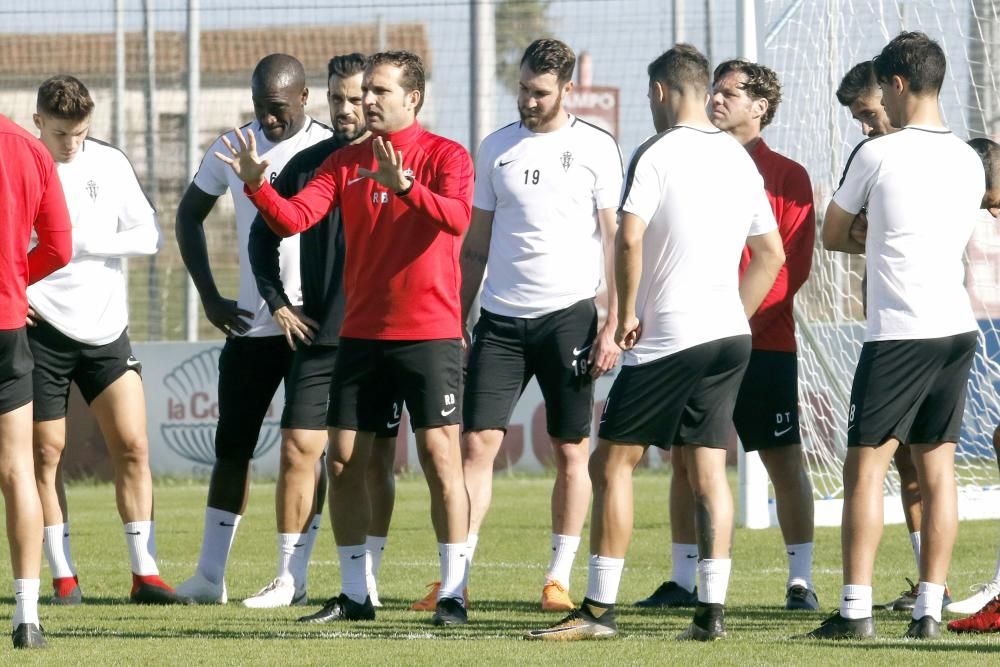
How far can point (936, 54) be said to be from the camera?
6.20 metres

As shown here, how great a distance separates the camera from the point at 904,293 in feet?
20.3

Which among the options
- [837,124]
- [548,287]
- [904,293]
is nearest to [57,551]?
[548,287]

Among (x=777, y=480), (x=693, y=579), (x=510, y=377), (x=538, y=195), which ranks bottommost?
(x=693, y=579)

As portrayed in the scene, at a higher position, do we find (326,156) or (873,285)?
(326,156)

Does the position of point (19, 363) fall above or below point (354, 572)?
above

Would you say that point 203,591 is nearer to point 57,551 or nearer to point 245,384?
point 57,551

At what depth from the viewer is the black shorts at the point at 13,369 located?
6.10 metres

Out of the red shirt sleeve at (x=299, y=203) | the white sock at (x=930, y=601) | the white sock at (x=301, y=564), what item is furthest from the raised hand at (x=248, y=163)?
the white sock at (x=930, y=601)

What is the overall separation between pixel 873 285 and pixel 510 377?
1.93 metres

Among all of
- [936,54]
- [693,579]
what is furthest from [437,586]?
[936,54]

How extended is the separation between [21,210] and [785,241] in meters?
3.49

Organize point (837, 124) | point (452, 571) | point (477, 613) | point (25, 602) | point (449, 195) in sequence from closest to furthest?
1. point (25, 602)
2. point (449, 195)
3. point (452, 571)
4. point (477, 613)
5. point (837, 124)

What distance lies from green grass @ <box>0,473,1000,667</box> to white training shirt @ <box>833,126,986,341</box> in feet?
4.03

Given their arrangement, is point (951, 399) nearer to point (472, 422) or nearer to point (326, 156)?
Answer: point (472, 422)
